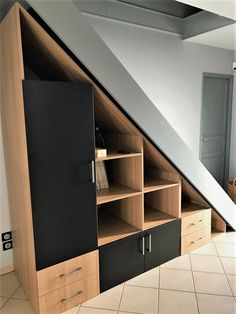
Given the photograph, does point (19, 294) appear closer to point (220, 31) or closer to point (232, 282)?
point (232, 282)

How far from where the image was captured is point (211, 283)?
74.9 inches

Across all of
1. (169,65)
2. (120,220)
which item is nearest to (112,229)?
(120,220)

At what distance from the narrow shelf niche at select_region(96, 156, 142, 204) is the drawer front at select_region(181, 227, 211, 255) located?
2.44ft

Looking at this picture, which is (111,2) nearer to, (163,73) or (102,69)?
(163,73)

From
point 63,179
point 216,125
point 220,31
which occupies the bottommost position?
point 63,179

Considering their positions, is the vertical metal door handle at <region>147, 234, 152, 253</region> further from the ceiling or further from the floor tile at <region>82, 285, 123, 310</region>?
the ceiling

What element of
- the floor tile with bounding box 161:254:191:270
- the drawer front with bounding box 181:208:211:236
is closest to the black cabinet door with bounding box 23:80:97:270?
the floor tile with bounding box 161:254:191:270

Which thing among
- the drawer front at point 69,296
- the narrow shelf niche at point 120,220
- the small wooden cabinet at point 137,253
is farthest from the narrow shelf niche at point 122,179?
the drawer front at point 69,296

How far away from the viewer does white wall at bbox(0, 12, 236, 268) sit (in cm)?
262

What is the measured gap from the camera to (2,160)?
189 centimetres

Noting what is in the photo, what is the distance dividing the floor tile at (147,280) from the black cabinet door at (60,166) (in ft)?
1.73

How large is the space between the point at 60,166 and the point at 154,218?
1072 millimetres

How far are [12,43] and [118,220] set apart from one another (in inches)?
61.0

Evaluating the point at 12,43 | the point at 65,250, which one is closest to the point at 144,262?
the point at 65,250
